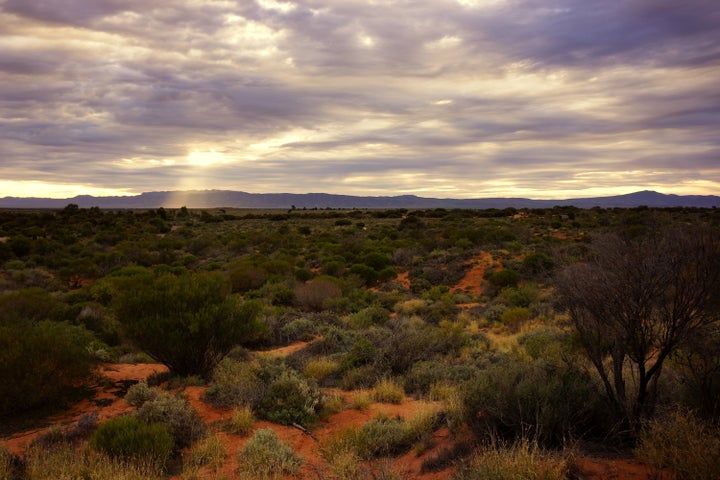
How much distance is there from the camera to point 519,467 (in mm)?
4070

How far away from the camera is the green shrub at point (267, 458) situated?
5.13 m

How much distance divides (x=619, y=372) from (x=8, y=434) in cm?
836

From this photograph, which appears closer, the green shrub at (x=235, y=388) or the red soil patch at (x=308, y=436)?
the red soil patch at (x=308, y=436)

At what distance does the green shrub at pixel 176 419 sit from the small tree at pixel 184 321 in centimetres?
197

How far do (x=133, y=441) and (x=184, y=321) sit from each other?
3.18 meters

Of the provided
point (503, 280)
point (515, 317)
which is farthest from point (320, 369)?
point (503, 280)

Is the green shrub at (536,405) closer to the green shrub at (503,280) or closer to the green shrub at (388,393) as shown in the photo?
the green shrub at (388,393)

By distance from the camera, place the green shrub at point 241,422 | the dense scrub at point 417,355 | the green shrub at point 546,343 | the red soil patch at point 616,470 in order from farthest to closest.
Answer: the green shrub at point 546,343
the green shrub at point 241,422
the dense scrub at point 417,355
the red soil patch at point 616,470

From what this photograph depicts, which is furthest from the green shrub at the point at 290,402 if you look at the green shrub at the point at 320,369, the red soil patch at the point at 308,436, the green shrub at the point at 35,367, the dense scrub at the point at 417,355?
the green shrub at the point at 35,367

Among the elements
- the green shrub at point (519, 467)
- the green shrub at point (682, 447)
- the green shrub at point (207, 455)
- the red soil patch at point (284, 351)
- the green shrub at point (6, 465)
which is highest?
the green shrub at point (682, 447)

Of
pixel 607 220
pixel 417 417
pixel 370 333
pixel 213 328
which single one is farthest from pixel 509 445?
pixel 607 220

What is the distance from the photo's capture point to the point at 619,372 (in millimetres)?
5008

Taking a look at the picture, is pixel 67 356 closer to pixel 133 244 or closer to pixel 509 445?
pixel 509 445

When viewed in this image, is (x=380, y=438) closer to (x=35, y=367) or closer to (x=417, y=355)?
(x=417, y=355)
